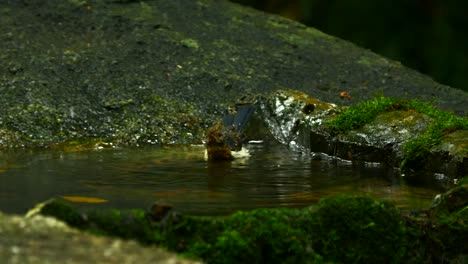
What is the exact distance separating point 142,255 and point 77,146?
15.7 ft

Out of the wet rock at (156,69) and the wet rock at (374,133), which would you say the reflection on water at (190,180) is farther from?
the wet rock at (156,69)

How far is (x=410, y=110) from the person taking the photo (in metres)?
7.45

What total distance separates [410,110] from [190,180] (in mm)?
2335

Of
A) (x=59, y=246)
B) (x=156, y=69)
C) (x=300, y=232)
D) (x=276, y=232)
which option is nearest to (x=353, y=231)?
(x=300, y=232)

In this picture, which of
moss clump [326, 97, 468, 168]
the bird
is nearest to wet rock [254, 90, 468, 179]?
moss clump [326, 97, 468, 168]

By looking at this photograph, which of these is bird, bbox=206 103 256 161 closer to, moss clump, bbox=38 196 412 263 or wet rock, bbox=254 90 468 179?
wet rock, bbox=254 90 468 179

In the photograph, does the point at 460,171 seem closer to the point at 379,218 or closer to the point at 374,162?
the point at 374,162

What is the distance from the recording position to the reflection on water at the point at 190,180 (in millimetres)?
5184

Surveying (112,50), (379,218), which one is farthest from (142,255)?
(112,50)

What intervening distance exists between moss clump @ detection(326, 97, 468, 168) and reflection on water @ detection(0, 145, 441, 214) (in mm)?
246

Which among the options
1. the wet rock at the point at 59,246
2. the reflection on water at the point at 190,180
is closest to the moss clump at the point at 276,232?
the wet rock at the point at 59,246

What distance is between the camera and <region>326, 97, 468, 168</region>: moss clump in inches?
261

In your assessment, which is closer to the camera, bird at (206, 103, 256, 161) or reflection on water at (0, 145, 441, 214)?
reflection on water at (0, 145, 441, 214)

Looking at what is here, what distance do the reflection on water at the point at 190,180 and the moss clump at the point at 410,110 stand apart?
246mm
